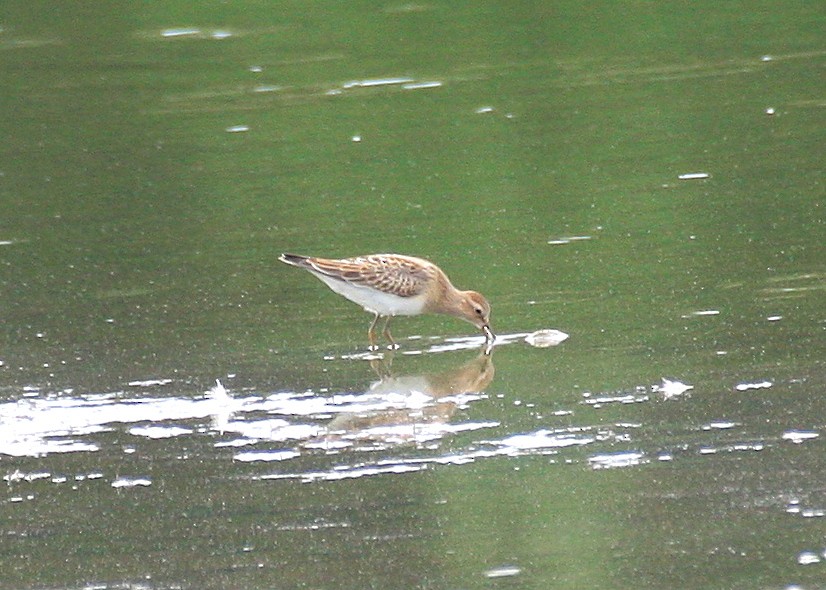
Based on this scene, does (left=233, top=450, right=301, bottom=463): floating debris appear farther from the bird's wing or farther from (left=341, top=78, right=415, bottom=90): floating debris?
(left=341, top=78, right=415, bottom=90): floating debris

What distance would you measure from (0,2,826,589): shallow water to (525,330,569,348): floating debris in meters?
0.03

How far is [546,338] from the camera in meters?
8.89

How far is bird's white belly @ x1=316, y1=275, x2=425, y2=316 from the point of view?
9648 millimetres

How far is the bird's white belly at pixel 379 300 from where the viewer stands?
9648 mm

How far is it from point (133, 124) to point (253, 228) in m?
4.11

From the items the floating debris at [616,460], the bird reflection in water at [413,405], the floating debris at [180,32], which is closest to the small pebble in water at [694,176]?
the bird reflection in water at [413,405]

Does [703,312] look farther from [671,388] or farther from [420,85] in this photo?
[420,85]

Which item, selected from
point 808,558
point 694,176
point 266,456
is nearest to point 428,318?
point 694,176

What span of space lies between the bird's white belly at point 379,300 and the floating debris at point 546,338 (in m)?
0.91

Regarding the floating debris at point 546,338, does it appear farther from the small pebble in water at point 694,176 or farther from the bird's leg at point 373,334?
the small pebble in water at point 694,176

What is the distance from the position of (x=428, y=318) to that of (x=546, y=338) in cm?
175

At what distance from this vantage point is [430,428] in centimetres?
755

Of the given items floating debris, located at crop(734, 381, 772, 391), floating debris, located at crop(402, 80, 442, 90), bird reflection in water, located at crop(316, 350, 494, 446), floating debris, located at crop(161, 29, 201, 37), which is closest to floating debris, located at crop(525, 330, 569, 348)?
bird reflection in water, located at crop(316, 350, 494, 446)

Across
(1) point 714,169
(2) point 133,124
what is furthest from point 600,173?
(2) point 133,124
